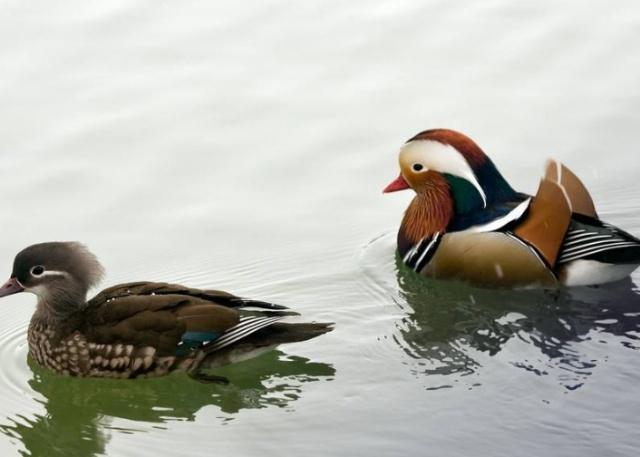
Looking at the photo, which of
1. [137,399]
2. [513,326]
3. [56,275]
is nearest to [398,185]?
[513,326]

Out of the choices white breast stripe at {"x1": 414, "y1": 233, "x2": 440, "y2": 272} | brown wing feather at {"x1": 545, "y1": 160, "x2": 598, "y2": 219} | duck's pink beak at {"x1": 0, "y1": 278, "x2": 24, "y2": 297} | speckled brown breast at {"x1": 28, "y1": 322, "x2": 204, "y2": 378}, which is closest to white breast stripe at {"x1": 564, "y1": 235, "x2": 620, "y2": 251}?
brown wing feather at {"x1": 545, "y1": 160, "x2": 598, "y2": 219}

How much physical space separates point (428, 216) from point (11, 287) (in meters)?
2.56

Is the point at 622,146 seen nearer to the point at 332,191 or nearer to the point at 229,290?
the point at 332,191

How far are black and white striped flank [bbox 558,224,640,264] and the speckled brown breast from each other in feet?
7.31

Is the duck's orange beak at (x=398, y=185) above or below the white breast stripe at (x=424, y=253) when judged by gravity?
above

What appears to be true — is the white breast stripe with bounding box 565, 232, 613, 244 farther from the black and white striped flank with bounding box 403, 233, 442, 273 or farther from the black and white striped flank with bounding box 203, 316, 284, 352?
the black and white striped flank with bounding box 203, 316, 284, 352

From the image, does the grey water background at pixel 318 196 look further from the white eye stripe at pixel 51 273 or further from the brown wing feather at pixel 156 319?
the white eye stripe at pixel 51 273

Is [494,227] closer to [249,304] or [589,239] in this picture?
[589,239]

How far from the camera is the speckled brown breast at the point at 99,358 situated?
6.89 m

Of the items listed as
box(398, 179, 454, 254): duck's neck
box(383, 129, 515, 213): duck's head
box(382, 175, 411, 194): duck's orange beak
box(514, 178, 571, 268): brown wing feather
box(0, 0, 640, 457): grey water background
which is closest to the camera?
box(0, 0, 640, 457): grey water background

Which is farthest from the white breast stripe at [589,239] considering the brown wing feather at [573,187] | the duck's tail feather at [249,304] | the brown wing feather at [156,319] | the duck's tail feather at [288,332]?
the brown wing feather at [156,319]

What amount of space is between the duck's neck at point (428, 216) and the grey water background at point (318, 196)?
0.21 meters

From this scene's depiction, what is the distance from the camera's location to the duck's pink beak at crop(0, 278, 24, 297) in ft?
23.3

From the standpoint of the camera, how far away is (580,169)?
9.38 meters
